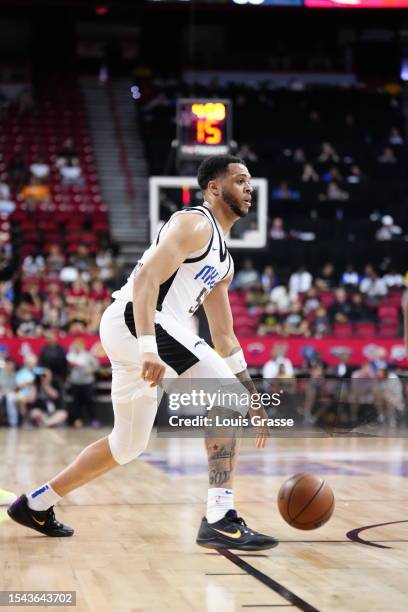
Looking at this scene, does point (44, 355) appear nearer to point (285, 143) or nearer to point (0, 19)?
point (285, 143)

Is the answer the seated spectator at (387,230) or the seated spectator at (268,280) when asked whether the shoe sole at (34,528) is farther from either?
the seated spectator at (387,230)

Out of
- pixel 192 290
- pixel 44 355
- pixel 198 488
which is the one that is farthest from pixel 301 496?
pixel 44 355

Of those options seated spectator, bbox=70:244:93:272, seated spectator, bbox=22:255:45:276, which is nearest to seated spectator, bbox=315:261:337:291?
seated spectator, bbox=70:244:93:272

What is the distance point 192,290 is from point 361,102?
2238cm

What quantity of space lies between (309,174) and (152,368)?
19.0m

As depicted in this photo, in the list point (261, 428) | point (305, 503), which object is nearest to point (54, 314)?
point (261, 428)

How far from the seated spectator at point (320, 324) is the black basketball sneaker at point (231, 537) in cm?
1286

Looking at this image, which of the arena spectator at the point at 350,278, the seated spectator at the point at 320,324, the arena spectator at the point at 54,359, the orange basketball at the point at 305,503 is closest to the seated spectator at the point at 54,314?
the arena spectator at the point at 54,359

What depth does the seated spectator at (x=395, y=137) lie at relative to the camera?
2517cm

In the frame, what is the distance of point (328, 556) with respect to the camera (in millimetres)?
5164

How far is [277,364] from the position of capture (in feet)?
54.0

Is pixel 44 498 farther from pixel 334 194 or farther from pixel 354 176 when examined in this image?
pixel 354 176

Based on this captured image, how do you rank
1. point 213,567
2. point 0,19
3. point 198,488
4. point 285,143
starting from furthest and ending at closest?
1. point 0,19
2. point 285,143
3. point 198,488
4. point 213,567

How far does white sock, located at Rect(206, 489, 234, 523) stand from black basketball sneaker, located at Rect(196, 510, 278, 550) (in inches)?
0.9
